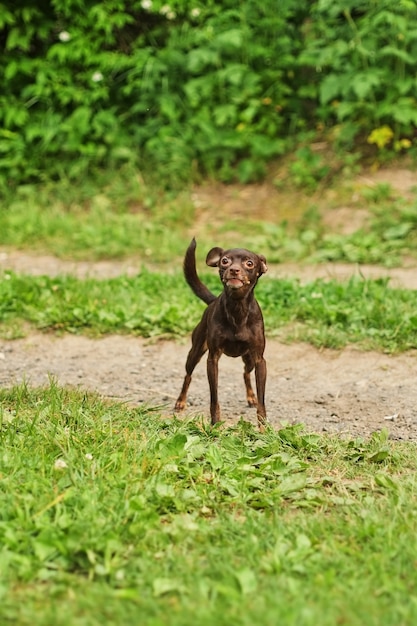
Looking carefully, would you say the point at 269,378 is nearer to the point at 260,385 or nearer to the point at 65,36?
the point at 260,385

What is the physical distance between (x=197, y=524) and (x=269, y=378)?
2.35 meters

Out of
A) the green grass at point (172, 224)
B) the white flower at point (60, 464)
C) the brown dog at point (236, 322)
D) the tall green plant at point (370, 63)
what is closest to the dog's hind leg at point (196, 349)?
the brown dog at point (236, 322)

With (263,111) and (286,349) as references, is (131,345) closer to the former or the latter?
(286,349)

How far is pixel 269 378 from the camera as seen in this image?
5.91 metres

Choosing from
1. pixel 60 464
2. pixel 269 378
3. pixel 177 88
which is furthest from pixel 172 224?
pixel 60 464

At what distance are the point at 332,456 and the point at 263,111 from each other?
610 centimetres

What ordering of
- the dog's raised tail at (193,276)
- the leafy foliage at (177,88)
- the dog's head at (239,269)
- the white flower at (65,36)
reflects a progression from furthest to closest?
1. the white flower at (65,36)
2. the leafy foliage at (177,88)
3. the dog's raised tail at (193,276)
4. the dog's head at (239,269)

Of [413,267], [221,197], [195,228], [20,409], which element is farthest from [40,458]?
[221,197]

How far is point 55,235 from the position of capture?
8891 mm

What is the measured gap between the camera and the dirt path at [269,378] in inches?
204

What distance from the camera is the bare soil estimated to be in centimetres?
518

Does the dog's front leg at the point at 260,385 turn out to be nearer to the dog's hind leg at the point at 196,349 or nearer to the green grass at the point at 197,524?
the green grass at the point at 197,524

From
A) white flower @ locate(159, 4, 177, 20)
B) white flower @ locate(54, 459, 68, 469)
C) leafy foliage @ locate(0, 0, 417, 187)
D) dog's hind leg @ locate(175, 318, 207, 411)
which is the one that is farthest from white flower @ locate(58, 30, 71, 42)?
white flower @ locate(54, 459, 68, 469)

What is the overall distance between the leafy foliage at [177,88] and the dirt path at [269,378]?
3.71m
